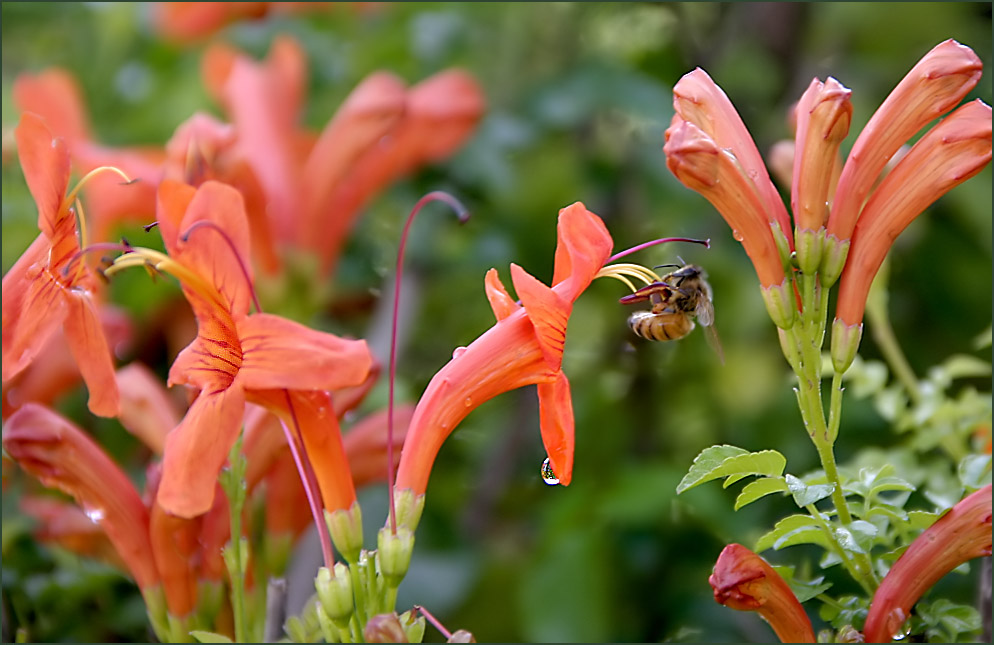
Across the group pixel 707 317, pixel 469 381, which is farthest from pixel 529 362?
pixel 707 317

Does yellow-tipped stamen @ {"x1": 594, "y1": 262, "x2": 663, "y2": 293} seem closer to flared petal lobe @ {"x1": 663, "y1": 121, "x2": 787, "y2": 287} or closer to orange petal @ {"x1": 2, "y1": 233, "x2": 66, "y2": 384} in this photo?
flared petal lobe @ {"x1": 663, "y1": 121, "x2": 787, "y2": 287}

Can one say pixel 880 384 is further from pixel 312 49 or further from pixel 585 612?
pixel 312 49

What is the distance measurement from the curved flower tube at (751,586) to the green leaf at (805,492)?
58 millimetres

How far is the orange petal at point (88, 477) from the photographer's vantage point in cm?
91

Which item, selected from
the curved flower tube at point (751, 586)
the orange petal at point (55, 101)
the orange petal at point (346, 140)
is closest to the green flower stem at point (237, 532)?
the curved flower tube at point (751, 586)

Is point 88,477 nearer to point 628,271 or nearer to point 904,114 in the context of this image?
point 628,271

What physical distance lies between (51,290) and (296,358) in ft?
0.80

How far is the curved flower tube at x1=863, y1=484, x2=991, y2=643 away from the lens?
0.74 metres

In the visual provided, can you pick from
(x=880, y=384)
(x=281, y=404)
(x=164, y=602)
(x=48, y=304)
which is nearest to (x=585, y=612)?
(x=880, y=384)

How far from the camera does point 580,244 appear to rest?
759 millimetres

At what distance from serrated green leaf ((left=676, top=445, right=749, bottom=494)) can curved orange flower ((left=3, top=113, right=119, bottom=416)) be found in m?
0.46

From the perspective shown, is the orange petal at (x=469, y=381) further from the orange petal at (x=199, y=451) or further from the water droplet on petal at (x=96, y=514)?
the water droplet on petal at (x=96, y=514)

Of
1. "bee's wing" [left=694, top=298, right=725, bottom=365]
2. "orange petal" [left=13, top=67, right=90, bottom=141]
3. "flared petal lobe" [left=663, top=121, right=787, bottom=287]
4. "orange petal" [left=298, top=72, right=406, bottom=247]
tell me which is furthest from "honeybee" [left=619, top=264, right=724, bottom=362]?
"orange petal" [left=13, top=67, right=90, bottom=141]

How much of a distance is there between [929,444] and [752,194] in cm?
45
